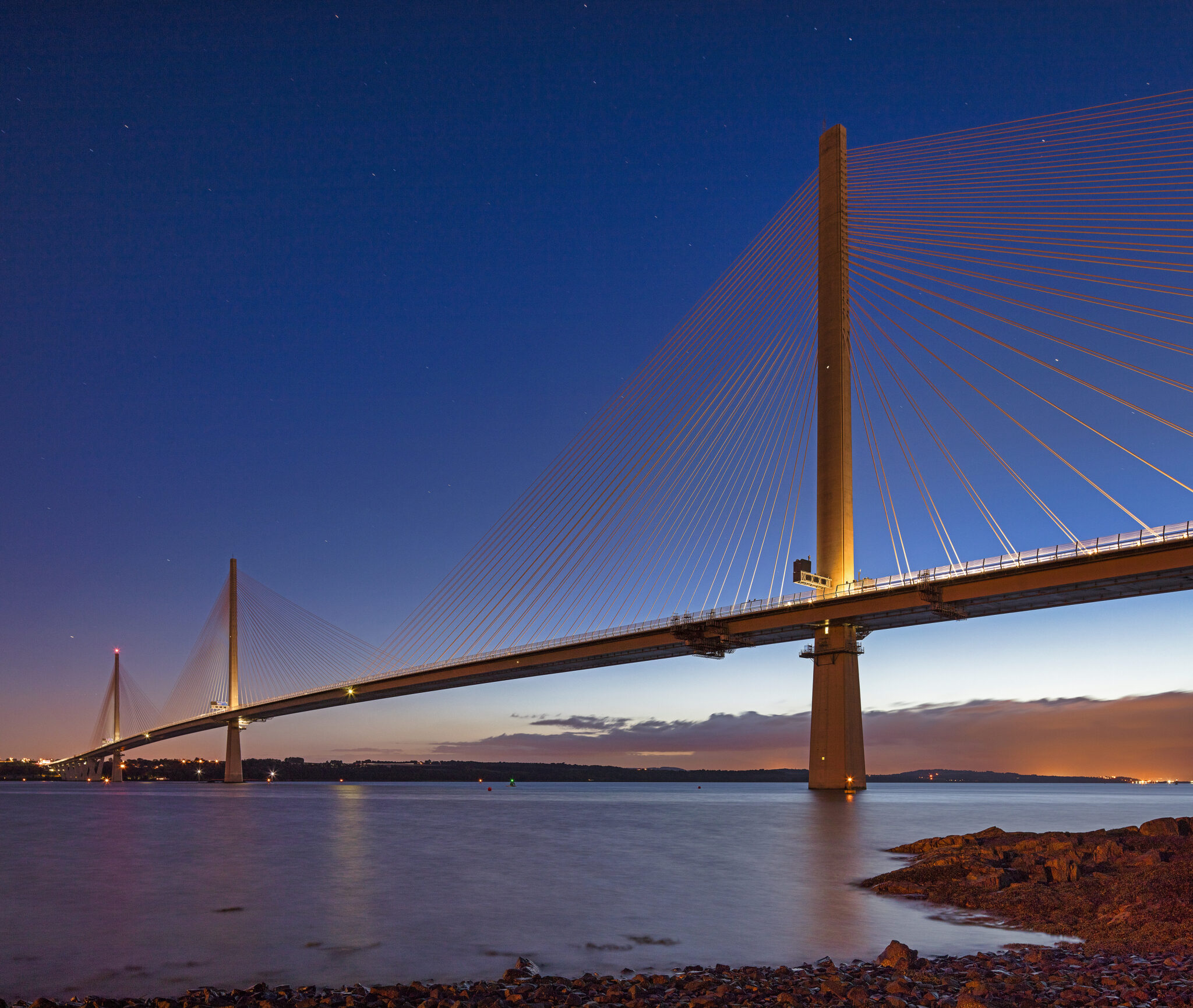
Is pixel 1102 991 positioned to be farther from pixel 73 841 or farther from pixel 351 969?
pixel 73 841

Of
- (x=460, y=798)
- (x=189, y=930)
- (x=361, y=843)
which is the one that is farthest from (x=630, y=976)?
(x=460, y=798)

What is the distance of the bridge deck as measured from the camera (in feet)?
126

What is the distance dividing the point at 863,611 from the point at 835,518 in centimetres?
504


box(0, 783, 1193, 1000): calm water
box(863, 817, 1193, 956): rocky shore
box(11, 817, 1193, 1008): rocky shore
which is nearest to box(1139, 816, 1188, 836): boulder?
box(863, 817, 1193, 956): rocky shore

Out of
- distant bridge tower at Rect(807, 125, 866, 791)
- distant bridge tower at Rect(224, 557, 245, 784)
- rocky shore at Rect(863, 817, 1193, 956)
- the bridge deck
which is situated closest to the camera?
rocky shore at Rect(863, 817, 1193, 956)

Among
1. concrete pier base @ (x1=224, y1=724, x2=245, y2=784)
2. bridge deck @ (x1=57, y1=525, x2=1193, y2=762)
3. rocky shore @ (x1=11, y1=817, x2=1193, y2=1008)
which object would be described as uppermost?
bridge deck @ (x1=57, y1=525, x2=1193, y2=762)

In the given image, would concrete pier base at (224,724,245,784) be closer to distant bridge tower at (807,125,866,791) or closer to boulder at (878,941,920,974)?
distant bridge tower at (807,125,866,791)

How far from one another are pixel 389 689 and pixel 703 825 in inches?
1417

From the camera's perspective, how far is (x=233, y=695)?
3885 inches

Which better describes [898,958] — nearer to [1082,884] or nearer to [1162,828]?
[1082,884]

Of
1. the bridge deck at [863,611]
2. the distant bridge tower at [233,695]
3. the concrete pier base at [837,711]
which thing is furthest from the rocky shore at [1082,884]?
the distant bridge tower at [233,695]

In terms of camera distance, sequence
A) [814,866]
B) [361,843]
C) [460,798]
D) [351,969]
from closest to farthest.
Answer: [351,969] < [814,866] < [361,843] < [460,798]

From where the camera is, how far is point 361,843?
33594 mm

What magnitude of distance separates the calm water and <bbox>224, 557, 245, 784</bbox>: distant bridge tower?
57.3 metres
